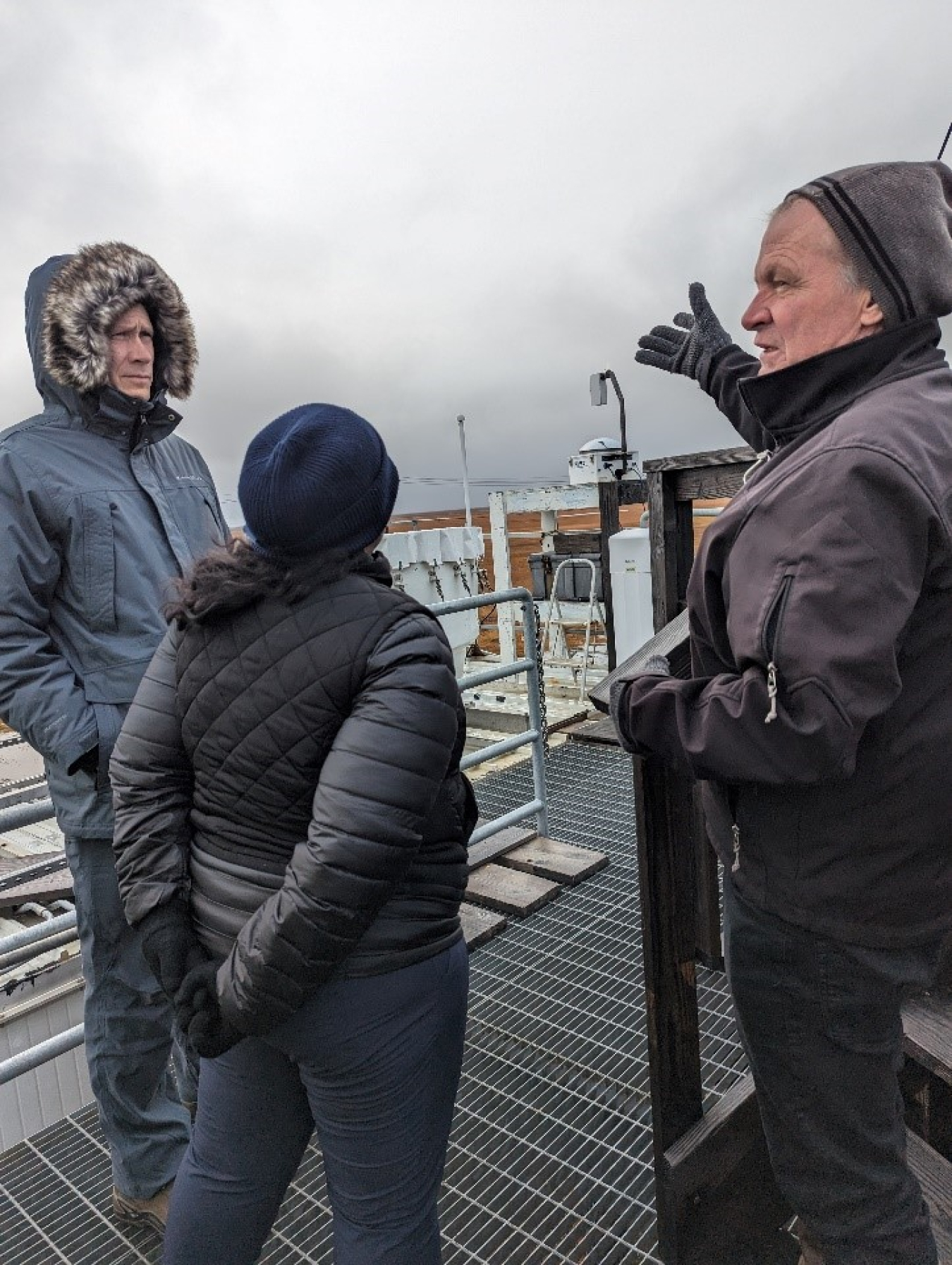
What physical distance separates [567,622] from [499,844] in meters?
4.82

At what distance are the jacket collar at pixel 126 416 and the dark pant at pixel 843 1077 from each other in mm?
1687

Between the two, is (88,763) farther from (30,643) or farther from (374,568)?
(374,568)

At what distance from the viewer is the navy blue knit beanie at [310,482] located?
1.28 metres

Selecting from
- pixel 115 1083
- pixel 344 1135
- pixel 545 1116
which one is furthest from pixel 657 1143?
pixel 115 1083

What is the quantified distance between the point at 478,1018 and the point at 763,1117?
160cm

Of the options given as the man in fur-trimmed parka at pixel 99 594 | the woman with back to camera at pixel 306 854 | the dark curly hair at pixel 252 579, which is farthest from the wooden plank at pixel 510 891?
the dark curly hair at pixel 252 579

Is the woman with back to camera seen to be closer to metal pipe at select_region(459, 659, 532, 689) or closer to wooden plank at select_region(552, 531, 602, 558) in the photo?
metal pipe at select_region(459, 659, 532, 689)

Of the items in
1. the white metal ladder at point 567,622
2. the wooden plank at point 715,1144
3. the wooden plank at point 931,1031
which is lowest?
the white metal ladder at point 567,622

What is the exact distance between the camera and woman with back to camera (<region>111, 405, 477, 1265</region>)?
1.26 meters

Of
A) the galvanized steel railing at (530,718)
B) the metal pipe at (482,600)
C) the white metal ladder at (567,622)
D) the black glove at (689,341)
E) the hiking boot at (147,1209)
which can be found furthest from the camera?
the white metal ladder at (567,622)

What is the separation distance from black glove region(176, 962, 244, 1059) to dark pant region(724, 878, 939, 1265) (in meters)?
0.83

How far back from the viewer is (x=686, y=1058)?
1692mm

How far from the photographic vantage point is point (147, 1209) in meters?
2.06

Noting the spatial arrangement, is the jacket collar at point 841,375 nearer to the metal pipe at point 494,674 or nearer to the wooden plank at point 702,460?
the wooden plank at point 702,460
